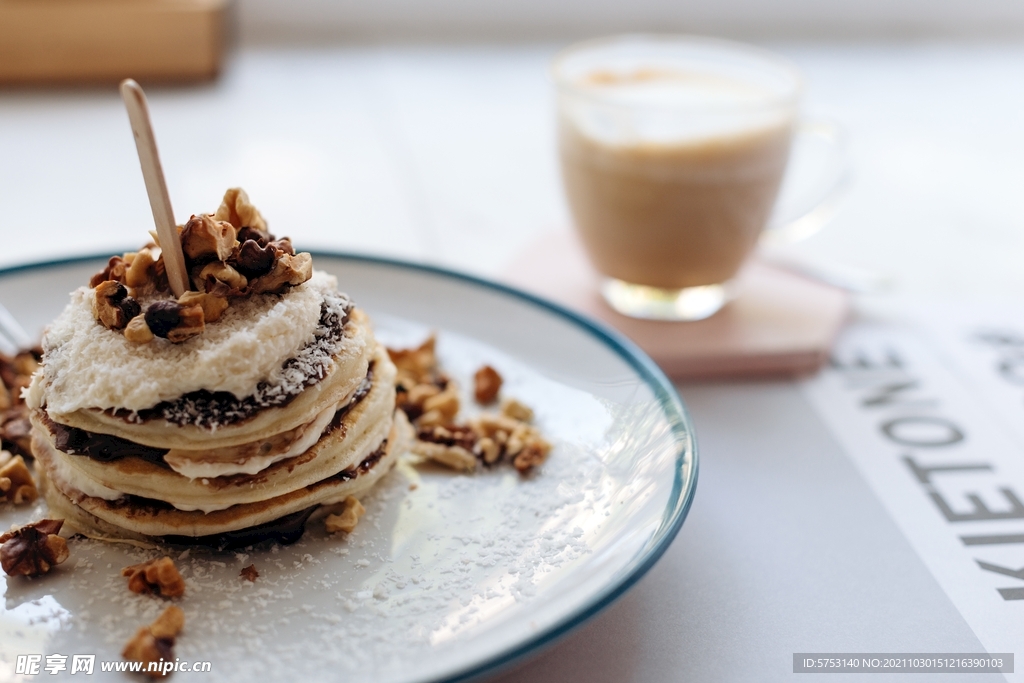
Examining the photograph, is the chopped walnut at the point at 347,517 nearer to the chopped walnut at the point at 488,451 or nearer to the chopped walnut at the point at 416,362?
the chopped walnut at the point at 488,451

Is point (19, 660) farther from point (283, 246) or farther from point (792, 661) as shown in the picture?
point (792, 661)

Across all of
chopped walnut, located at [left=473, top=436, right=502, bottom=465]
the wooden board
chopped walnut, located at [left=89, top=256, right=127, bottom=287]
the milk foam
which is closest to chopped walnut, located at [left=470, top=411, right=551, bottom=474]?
chopped walnut, located at [left=473, top=436, right=502, bottom=465]

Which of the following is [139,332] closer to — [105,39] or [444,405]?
[444,405]

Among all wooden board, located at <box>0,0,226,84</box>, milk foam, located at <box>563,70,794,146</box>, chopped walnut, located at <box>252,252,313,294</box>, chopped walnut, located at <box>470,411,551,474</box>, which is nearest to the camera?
chopped walnut, located at <box>252,252,313,294</box>

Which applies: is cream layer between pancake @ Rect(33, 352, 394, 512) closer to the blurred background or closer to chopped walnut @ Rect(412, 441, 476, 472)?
chopped walnut @ Rect(412, 441, 476, 472)

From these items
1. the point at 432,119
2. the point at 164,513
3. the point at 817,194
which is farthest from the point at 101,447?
the point at 432,119

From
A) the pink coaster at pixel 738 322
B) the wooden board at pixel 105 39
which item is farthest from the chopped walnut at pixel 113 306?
the wooden board at pixel 105 39

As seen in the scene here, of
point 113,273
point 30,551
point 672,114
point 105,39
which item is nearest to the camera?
point 30,551
